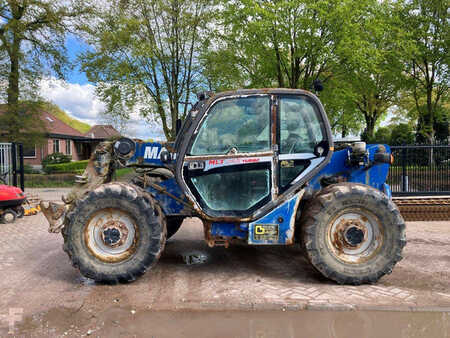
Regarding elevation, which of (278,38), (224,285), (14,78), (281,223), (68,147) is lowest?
(224,285)

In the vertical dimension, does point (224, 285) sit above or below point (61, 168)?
below

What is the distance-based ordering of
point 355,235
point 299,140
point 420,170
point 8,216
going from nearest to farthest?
point 355,235 → point 299,140 → point 8,216 → point 420,170

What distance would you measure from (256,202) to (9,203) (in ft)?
24.6

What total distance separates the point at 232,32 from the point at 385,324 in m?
19.1

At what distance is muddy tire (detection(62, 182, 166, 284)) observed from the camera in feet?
15.5

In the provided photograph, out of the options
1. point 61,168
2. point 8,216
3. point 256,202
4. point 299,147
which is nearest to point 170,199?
point 256,202

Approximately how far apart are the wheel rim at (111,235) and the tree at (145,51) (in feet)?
48.4

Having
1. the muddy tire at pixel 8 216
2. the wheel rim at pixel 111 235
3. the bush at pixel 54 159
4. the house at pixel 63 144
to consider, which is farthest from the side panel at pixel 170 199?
the house at pixel 63 144

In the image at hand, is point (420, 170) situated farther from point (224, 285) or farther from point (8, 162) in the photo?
point (8, 162)

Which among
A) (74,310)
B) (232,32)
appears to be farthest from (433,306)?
(232,32)

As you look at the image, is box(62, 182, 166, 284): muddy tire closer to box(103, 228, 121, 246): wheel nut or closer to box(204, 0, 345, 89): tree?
box(103, 228, 121, 246): wheel nut

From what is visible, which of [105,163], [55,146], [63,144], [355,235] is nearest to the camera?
[355,235]

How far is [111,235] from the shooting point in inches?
189

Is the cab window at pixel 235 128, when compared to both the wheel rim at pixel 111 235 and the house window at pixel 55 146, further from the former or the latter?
the house window at pixel 55 146
